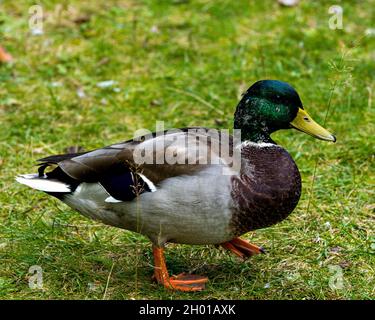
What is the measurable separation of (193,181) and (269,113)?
1.94 ft

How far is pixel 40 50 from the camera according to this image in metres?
6.67

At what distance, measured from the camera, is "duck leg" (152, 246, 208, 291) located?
388 cm

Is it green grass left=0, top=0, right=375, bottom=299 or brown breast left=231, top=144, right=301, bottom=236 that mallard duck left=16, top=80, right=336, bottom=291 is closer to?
brown breast left=231, top=144, right=301, bottom=236

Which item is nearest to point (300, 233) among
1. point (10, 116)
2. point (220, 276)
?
point (220, 276)

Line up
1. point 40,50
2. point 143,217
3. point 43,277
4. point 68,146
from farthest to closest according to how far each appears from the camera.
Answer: point 40,50
point 68,146
point 43,277
point 143,217

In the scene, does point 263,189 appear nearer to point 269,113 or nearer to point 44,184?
point 269,113

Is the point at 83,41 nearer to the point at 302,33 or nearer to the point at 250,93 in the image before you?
the point at 302,33

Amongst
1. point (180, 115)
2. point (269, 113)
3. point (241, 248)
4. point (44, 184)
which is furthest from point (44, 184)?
point (180, 115)

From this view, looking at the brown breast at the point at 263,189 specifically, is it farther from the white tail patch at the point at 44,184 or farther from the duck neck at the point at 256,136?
the white tail patch at the point at 44,184

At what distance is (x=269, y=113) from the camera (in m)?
3.92

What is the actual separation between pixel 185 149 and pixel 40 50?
3290 mm

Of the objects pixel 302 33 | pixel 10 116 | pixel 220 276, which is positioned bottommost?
pixel 220 276

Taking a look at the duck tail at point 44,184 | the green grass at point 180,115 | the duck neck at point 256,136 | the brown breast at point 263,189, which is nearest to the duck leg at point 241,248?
the green grass at point 180,115

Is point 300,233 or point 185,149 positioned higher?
point 185,149
